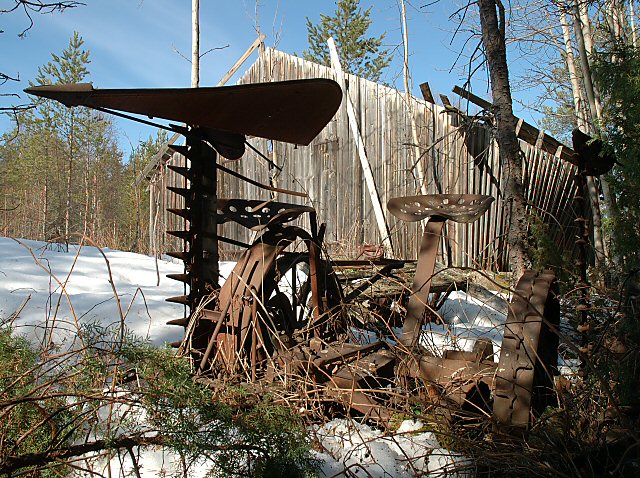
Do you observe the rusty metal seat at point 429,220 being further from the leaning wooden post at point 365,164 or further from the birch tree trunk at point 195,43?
the birch tree trunk at point 195,43

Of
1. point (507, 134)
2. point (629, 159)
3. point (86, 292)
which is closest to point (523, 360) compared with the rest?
point (629, 159)

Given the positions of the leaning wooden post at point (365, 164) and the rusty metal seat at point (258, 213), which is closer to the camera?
the rusty metal seat at point (258, 213)

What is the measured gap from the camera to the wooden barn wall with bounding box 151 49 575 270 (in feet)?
25.6

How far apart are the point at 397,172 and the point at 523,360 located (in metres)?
6.87

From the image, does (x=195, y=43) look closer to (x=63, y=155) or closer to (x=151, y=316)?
(x=151, y=316)

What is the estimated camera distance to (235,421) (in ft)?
5.32

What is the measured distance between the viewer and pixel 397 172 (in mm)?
8570

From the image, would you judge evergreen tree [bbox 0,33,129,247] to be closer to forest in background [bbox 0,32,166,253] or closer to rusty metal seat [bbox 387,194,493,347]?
forest in background [bbox 0,32,166,253]

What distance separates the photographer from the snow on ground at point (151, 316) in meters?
1.87

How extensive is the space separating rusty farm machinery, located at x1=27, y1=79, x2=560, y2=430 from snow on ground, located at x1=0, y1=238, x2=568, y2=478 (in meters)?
0.16

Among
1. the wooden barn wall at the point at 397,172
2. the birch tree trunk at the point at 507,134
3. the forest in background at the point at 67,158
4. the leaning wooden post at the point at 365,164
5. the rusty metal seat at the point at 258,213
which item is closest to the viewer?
the rusty metal seat at the point at 258,213

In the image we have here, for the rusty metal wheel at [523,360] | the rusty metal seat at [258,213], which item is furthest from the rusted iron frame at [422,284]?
the rusty metal seat at [258,213]

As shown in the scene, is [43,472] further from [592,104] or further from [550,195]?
[550,195]

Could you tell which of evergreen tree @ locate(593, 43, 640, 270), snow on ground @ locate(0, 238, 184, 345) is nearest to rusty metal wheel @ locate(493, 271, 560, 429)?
evergreen tree @ locate(593, 43, 640, 270)
